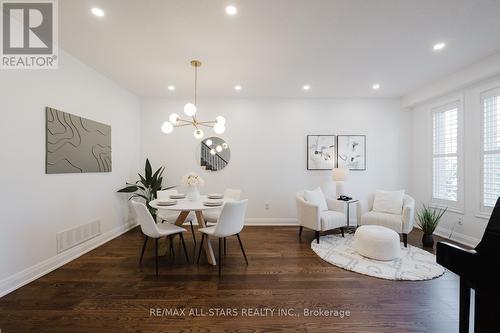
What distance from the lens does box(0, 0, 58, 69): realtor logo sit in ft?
6.75

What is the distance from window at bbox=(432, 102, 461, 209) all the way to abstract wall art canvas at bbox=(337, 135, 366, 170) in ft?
4.13

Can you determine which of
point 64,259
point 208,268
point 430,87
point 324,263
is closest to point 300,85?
point 430,87

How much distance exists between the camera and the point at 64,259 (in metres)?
2.76

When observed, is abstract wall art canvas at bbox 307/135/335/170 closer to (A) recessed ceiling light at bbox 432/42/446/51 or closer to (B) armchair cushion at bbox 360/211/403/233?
(B) armchair cushion at bbox 360/211/403/233

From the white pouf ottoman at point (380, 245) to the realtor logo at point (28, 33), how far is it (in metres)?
4.36

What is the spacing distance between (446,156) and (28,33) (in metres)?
6.47

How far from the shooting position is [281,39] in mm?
2502

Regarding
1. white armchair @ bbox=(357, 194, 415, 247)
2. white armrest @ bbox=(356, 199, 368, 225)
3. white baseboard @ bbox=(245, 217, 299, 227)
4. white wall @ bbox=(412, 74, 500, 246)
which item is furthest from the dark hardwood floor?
white baseboard @ bbox=(245, 217, 299, 227)

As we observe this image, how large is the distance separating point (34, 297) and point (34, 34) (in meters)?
2.82

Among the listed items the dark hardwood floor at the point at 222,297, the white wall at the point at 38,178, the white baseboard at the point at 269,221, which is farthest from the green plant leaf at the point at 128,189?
the white baseboard at the point at 269,221

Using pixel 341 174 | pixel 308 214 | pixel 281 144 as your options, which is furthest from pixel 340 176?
pixel 281 144

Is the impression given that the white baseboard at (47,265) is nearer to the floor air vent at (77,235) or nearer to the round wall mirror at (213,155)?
the floor air vent at (77,235)

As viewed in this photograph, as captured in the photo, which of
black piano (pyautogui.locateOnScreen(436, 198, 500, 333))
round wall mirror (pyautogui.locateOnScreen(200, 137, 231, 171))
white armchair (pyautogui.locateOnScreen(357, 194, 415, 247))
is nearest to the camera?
black piano (pyautogui.locateOnScreen(436, 198, 500, 333))

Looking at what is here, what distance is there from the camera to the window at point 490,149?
3123 mm
